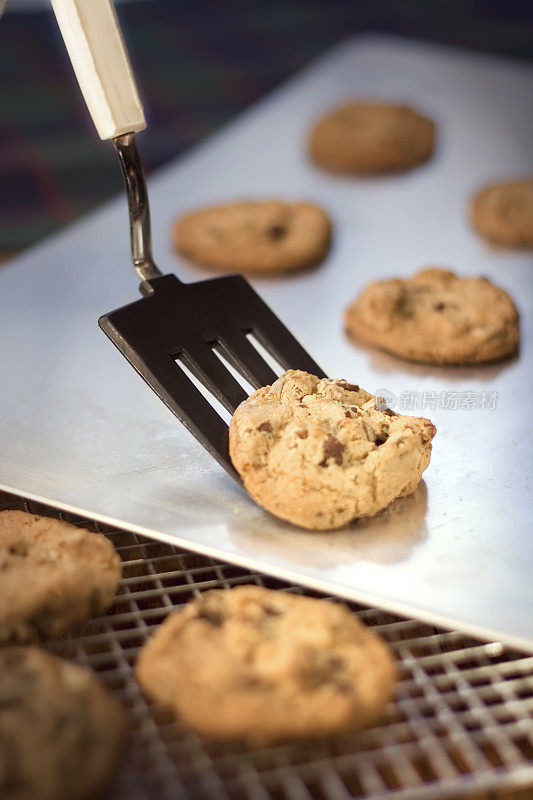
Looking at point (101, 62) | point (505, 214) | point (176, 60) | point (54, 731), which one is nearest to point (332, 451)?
point (54, 731)

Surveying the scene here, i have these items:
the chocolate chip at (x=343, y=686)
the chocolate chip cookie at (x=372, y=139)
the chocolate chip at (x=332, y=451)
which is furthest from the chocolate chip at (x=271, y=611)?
the chocolate chip cookie at (x=372, y=139)

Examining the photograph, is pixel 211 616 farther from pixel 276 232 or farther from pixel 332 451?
pixel 276 232

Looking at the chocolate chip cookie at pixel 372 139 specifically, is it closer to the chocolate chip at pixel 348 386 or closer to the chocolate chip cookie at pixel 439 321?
the chocolate chip cookie at pixel 439 321

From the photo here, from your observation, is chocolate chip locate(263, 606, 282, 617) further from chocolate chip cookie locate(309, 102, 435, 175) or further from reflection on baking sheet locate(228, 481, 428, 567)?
chocolate chip cookie locate(309, 102, 435, 175)

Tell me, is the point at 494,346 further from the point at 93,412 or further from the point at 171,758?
the point at 171,758

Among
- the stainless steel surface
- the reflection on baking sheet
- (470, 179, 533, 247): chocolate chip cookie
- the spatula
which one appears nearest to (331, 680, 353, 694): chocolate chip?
the reflection on baking sheet
